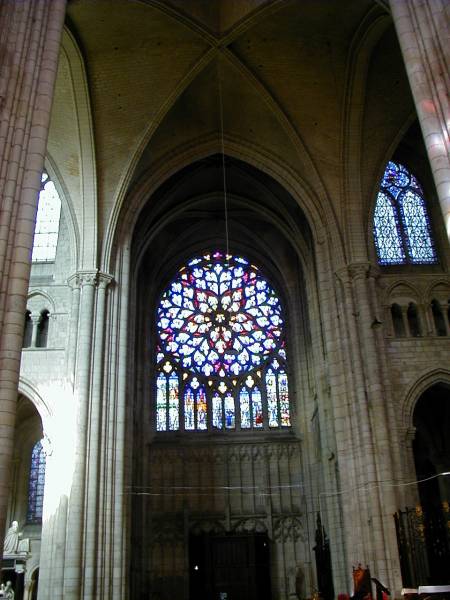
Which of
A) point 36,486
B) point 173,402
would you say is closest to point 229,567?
point 173,402

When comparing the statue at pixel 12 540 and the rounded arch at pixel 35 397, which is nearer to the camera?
the rounded arch at pixel 35 397

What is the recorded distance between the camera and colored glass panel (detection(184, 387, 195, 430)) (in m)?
24.1

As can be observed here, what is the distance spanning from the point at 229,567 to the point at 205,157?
13.9 metres

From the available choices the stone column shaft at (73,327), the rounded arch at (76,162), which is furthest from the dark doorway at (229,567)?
the rounded arch at (76,162)

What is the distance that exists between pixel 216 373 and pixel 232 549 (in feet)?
21.0

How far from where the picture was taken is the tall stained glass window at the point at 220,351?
2434cm

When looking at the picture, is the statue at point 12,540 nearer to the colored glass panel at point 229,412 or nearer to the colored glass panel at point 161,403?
the colored glass panel at point 161,403

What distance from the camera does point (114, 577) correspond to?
14883 mm

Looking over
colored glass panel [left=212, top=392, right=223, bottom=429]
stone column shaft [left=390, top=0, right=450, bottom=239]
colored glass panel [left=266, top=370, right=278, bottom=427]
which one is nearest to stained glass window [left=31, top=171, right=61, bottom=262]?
colored glass panel [left=212, top=392, right=223, bottom=429]

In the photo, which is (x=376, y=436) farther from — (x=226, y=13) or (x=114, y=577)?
(x=226, y=13)

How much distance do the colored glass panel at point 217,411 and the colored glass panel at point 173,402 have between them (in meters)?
1.38

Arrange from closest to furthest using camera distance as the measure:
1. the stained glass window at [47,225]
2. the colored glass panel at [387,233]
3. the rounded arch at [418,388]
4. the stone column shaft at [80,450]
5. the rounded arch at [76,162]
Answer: the stone column shaft at [80,450]
the rounded arch at [418,388]
the rounded arch at [76,162]
the colored glass panel at [387,233]
the stained glass window at [47,225]

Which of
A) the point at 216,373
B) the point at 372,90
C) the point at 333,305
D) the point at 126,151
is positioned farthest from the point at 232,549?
the point at 372,90

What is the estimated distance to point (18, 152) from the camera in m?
9.22
